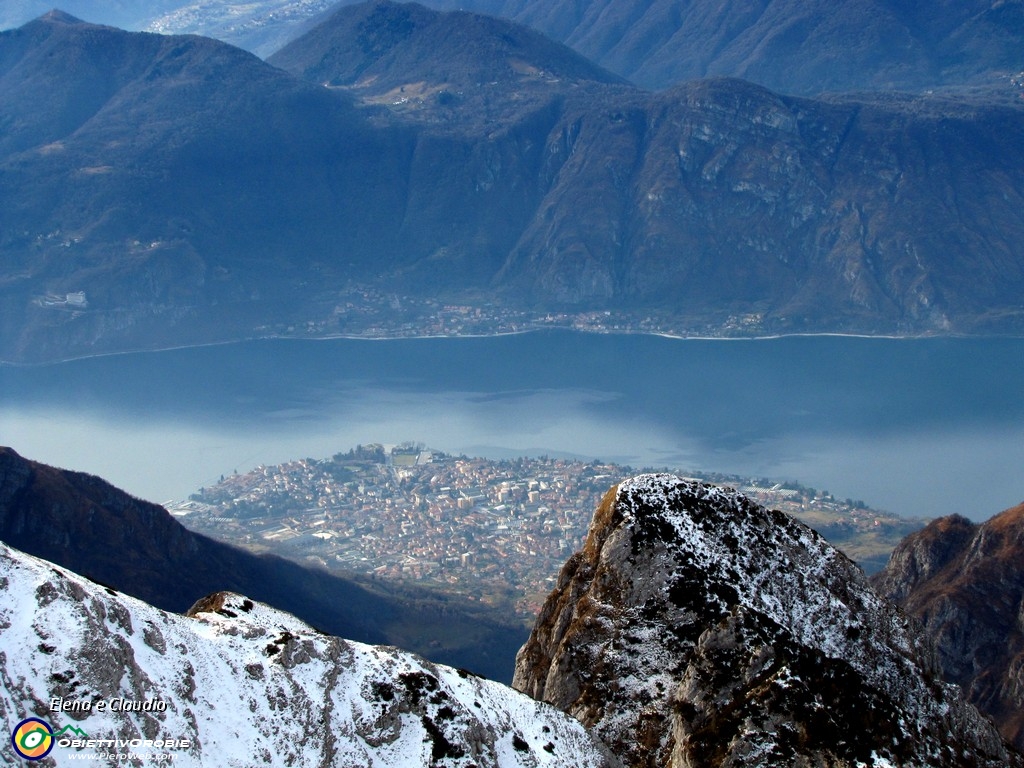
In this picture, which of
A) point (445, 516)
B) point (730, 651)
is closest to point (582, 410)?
point (445, 516)

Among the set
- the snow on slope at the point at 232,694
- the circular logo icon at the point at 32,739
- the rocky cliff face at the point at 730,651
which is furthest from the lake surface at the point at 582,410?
the circular logo icon at the point at 32,739

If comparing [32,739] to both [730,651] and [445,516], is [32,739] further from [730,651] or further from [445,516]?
[445,516]

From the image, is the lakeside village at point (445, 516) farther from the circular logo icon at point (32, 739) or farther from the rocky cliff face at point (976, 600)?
the circular logo icon at point (32, 739)

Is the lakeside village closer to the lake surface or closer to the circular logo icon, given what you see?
the lake surface

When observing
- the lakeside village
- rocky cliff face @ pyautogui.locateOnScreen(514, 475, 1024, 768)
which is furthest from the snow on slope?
the lakeside village

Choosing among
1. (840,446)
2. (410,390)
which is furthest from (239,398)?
(840,446)

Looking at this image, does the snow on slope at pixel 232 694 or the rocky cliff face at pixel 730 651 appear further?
the rocky cliff face at pixel 730 651

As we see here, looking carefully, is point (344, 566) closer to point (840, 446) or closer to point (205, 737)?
point (840, 446)
